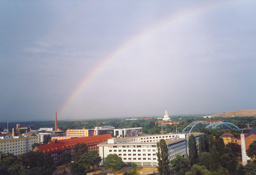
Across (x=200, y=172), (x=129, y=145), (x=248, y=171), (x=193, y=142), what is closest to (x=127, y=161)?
(x=129, y=145)

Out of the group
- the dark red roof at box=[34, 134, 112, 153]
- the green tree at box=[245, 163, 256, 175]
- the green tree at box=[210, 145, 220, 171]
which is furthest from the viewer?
Answer: the dark red roof at box=[34, 134, 112, 153]

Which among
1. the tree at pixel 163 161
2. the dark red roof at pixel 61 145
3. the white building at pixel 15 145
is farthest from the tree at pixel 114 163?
the white building at pixel 15 145

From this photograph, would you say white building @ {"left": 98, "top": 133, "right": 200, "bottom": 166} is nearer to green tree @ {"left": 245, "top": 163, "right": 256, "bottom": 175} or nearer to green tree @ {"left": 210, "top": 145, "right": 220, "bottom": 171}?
green tree @ {"left": 210, "top": 145, "right": 220, "bottom": 171}

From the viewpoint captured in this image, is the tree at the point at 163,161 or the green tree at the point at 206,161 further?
the green tree at the point at 206,161

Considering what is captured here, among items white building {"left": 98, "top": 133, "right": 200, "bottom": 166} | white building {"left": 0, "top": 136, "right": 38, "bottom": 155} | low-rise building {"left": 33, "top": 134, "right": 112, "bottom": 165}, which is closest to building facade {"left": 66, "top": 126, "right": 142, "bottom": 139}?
white building {"left": 0, "top": 136, "right": 38, "bottom": 155}

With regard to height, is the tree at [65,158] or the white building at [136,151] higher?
the white building at [136,151]

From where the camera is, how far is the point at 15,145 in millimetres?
41125

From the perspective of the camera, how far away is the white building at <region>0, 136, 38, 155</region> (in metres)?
38.8

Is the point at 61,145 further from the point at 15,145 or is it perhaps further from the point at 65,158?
the point at 15,145

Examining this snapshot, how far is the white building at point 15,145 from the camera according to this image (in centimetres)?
3875

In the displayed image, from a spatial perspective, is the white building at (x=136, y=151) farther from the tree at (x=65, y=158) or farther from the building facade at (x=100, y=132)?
the building facade at (x=100, y=132)

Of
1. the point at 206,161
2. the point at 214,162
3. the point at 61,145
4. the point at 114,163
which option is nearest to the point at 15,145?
the point at 61,145

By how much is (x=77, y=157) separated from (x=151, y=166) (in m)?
8.54

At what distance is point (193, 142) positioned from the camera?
24625 millimetres
